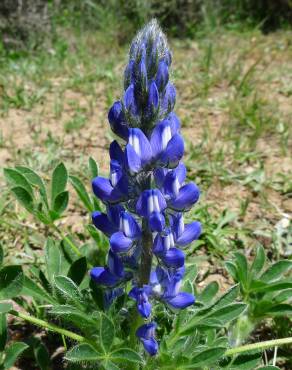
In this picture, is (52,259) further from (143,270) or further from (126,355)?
(126,355)

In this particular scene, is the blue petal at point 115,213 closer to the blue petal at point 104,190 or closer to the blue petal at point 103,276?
the blue petal at point 104,190

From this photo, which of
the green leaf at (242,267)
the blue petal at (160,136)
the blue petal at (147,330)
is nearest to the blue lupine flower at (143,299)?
the blue petal at (147,330)

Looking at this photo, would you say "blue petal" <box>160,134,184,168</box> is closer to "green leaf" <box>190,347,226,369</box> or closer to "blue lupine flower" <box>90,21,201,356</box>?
"blue lupine flower" <box>90,21,201,356</box>

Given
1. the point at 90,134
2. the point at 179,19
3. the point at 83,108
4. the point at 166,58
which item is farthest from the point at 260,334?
the point at 179,19

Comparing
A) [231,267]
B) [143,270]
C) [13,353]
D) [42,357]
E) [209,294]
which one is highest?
[143,270]

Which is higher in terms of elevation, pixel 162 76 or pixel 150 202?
pixel 162 76

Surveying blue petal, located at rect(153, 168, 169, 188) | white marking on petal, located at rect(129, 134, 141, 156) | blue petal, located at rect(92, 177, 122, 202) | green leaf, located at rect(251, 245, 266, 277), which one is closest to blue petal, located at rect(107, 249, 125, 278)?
blue petal, located at rect(92, 177, 122, 202)

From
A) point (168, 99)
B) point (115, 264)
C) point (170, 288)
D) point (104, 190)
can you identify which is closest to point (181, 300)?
point (170, 288)
